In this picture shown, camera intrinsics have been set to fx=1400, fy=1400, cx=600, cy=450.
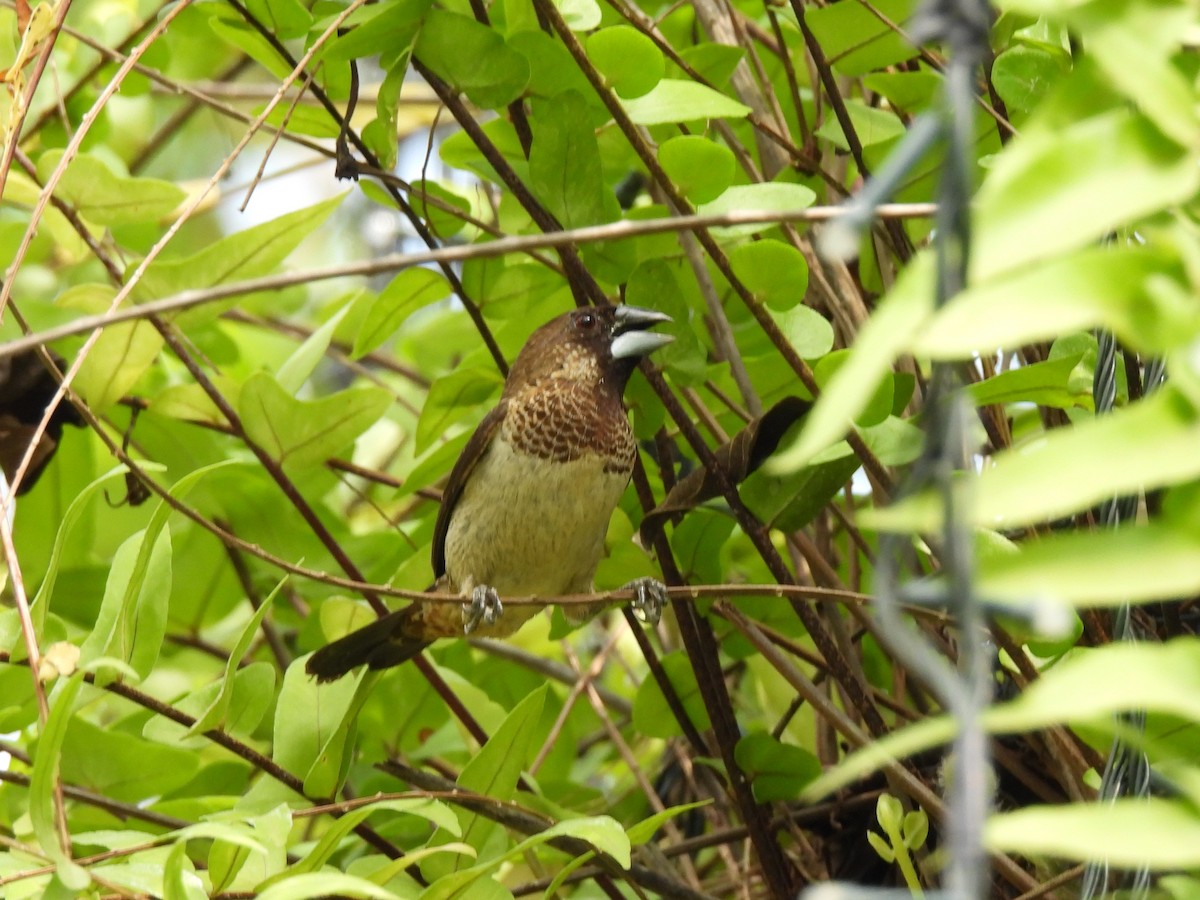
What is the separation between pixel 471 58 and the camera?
1981 millimetres

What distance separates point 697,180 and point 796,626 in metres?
0.77

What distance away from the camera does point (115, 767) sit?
2037 millimetres

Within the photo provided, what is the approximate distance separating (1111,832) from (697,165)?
1.36m

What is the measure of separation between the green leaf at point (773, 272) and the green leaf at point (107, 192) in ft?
3.50

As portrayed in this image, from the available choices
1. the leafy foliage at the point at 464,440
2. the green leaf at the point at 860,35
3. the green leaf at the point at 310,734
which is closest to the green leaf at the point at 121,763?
the leafy foliage at the point at 464,440

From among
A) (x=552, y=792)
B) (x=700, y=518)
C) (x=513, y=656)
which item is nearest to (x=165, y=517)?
(x=700, y=518)

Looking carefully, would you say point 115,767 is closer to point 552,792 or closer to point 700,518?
point 552,792

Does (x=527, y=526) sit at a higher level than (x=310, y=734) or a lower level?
higher

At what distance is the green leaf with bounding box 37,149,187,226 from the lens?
2330mm

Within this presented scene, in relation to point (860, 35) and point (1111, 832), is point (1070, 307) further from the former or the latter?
point (860, 35)

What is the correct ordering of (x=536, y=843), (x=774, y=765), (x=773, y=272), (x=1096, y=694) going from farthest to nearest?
1. (x=774, y=765)
2. (x=773, y=272)
3. (x=536, y=843)
4. (x=1096, y=694)

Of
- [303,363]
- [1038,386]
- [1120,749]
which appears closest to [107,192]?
[303,363]

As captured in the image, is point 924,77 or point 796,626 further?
point 796,626

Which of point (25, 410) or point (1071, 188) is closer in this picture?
point (1071, 188)
